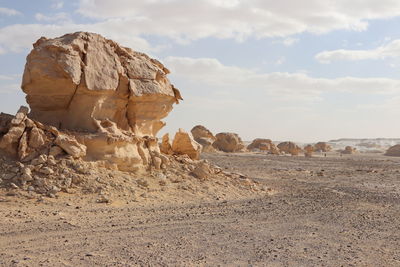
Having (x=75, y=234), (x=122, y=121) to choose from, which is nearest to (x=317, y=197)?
(x=122, y=121)

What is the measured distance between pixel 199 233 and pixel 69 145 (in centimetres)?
508

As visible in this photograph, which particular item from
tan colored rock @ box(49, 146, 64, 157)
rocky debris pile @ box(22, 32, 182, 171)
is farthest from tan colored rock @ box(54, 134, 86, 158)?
rocky debris pile @ box(22, 32, 182, 171)

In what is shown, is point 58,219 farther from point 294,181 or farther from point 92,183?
point 294,181

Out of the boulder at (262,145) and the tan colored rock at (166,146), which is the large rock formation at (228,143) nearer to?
the boulder at (262,145)

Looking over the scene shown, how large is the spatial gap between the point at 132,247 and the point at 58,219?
2.56m

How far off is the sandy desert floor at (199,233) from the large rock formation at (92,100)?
2.07m

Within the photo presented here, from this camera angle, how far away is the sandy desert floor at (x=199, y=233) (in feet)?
21.6

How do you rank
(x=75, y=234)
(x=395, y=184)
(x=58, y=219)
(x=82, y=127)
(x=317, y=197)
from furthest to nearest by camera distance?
1. (x=395, y=184)
2. (x=317, y=197)
3. (x=82, y=127)
4. (x=58, y=219)
5. (x=75, y=234)

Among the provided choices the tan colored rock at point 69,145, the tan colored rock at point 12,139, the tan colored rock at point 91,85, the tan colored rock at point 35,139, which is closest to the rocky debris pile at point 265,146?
the tan colored rock at point 91,85

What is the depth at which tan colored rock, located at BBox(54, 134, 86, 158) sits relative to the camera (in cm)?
1156

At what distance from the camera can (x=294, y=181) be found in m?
19.2

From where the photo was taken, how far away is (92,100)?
1273cm

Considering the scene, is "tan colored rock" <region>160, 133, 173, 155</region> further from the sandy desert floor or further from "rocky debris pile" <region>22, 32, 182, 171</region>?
the sandy desert floor

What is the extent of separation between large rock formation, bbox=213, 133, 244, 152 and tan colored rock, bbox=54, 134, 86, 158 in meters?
33.4
